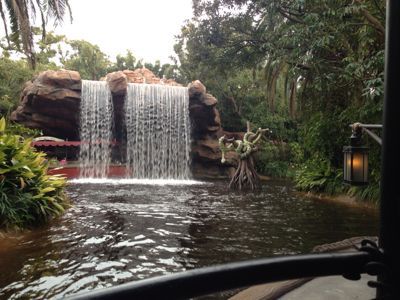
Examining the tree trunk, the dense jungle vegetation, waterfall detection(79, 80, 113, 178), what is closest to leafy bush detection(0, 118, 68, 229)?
the dense jungle vegetation

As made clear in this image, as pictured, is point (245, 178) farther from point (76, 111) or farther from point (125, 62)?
point (125, 62)

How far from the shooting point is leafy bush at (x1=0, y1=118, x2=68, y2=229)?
22.8 feet

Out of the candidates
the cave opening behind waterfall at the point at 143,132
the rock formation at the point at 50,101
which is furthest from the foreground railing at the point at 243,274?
the cave opening behind waterfall at the point at 143,132

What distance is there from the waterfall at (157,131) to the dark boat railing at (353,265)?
21589mm

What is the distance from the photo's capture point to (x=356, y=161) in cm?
315

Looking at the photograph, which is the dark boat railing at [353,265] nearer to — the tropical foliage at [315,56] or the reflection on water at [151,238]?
the reflection on water at [151,238]

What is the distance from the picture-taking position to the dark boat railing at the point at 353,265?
86cm

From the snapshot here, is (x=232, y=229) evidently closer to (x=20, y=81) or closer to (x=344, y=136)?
(x=344, y=136)

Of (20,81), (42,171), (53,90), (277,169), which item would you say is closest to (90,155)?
(53,90)

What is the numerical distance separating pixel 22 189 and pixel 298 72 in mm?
9525

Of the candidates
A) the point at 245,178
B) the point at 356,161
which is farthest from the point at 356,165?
the point at 245,178

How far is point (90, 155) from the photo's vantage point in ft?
74.0

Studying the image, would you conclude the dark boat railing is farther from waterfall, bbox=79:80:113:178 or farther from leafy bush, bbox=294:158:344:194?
waterfall, bbox=79:80:113:178

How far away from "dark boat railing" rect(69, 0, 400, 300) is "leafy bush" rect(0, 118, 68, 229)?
692cm
